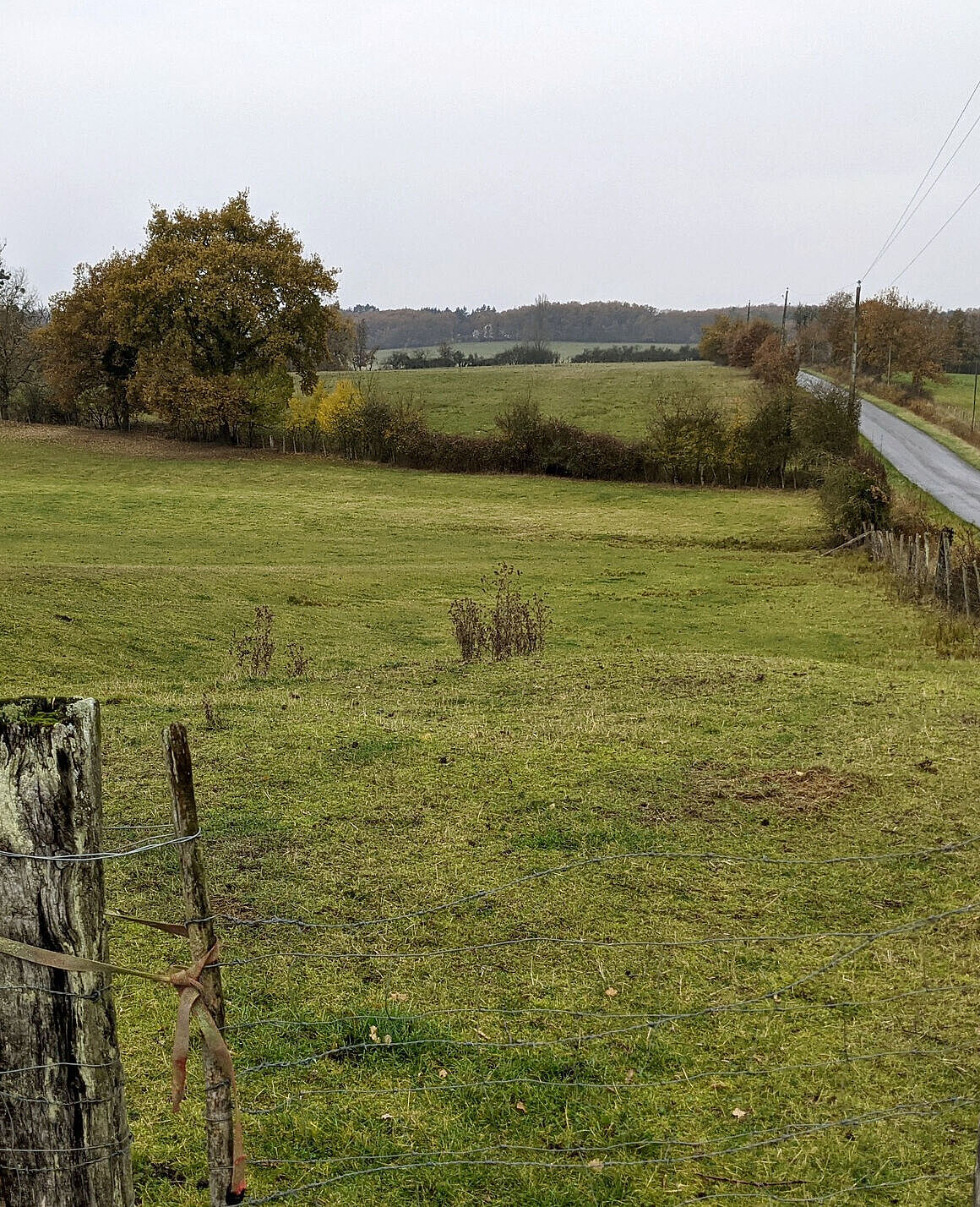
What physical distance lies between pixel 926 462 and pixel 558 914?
48789 mm

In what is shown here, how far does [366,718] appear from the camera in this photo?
422 inches

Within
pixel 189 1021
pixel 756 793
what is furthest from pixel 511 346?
pixel 189 1021

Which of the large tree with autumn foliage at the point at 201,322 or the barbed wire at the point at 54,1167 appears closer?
the barbed wire at the point at 54,1167

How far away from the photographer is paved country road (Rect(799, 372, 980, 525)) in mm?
40281

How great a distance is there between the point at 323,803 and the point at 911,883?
4433 millimetres

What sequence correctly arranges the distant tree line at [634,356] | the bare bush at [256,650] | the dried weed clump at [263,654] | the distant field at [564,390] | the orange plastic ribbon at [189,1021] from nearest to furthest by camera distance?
1. the orange plastic ribbon at [189,1021]
2. the dried weed clump at [263,654]
3. the bare bush at [256,650]
4. the distant field at [564,390]
5. the distant tree line at [634,356]

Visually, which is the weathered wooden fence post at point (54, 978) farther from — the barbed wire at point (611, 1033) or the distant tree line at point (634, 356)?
the distant tree line at point (634, 356)

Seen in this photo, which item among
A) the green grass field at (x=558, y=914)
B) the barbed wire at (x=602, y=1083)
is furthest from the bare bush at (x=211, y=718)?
the barbed wire at (x=602, y=1083)

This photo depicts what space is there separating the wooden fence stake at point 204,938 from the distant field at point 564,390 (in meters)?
52.9

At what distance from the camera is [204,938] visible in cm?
307

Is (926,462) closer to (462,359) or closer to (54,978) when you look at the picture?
(54,978)

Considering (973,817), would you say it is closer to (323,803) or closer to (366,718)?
(323,803)

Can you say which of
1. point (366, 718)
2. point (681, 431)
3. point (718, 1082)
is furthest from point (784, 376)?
point (718, 1082)

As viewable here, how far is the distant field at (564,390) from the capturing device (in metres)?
62.8
